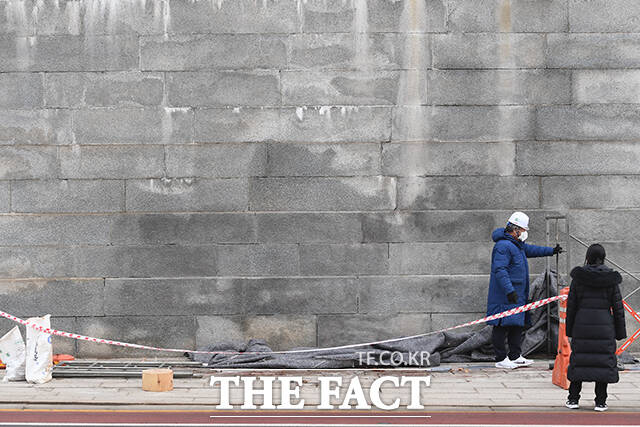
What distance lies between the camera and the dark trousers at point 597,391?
8656 mm

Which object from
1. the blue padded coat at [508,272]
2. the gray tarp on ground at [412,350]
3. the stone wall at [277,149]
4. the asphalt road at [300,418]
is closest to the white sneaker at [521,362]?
the gray tarp on ground at [412,350]

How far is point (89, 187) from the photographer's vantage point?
11.4 metres

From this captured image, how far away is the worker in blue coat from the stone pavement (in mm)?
269

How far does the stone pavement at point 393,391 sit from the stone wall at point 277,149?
108 centimetres

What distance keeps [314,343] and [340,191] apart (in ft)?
6.34

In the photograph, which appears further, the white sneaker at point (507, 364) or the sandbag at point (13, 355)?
the white sneaker at point (507, 364)

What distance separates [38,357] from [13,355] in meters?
0.43

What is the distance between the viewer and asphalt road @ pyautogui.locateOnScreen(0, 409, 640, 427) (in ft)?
26.8

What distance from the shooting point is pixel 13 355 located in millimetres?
10266

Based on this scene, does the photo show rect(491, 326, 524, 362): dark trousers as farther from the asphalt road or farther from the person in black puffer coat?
the asphalt road

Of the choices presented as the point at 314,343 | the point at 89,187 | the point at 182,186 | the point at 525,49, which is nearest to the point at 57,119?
the point at 89,187

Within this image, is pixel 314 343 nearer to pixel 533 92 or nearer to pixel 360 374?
pixel 360 374

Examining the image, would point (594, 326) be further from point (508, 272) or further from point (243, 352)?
point (243, 352)

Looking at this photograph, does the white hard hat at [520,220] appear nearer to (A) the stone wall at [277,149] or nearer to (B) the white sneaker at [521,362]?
(A) the stone wall at [277,149]
